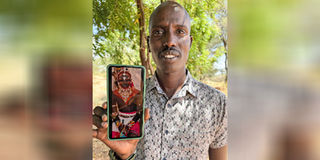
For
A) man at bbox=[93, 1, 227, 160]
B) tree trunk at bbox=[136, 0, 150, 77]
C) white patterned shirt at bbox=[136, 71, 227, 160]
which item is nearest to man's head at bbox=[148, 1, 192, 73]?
man at bbox=[93, 1, 227, 160]

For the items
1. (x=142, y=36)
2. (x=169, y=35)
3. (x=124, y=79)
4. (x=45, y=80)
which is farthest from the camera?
→ (x=142, y=36)

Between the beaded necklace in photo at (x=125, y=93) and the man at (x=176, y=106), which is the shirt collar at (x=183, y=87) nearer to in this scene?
the man at (x=176, y=106)

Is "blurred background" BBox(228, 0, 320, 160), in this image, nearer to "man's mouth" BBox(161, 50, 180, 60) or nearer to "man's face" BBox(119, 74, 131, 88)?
"man's face" BBox(119, 74, 131, 88)

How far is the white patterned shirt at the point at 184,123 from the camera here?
37.8 inches

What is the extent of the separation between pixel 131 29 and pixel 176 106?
2.27 ft

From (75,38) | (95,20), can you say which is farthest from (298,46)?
(95,20)

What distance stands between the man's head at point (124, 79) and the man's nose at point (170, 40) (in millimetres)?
273

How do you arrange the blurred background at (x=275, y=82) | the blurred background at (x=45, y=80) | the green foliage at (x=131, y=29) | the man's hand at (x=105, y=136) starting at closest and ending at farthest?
the blurred background at (x=45, y=80)
the blurred background at (x=275, y=82)
the man's hand at (x=105, y=136)
the green foliage at (x=131, y=29)

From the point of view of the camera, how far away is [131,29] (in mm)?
1524

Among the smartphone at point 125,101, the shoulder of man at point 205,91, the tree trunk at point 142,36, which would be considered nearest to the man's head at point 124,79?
the smartphone at point 125,101

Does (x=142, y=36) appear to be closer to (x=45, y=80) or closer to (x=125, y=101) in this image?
(x=125, y=101)

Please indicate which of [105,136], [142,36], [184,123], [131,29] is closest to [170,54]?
[184,123]

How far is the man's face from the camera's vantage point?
0.74m

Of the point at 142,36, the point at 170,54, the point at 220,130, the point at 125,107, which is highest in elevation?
the point at 142,36
